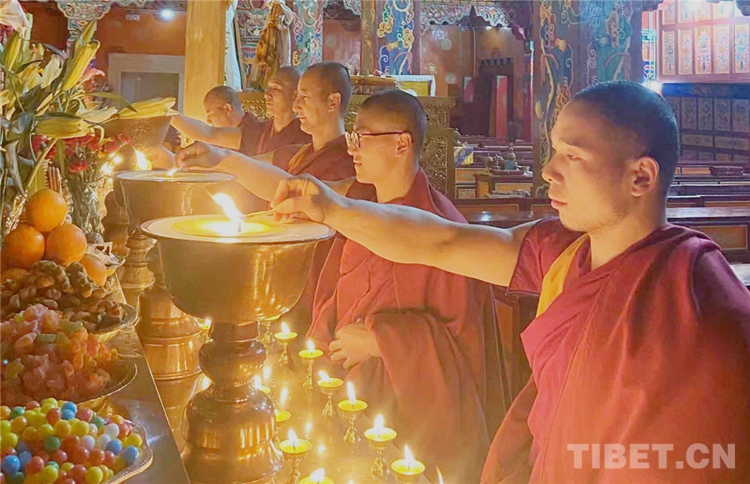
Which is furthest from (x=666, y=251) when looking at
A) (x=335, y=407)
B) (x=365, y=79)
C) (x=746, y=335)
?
(x=365, y=79)

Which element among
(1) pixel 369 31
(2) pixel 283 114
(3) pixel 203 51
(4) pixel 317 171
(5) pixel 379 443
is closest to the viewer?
(5) pixel 379 443

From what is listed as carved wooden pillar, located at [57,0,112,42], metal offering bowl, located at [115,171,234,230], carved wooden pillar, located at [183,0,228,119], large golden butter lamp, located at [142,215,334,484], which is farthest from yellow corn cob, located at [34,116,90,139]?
carved wooden pillar, located at [57,0,112,42]

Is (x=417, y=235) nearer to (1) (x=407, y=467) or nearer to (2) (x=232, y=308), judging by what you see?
(1) (x=407, y=467)

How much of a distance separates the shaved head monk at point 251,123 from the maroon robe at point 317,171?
38 cm

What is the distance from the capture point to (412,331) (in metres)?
1.68

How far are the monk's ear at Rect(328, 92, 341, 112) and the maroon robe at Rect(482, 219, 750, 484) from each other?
1190mm

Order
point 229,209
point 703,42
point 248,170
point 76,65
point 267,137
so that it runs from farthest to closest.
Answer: point 703,42 → point 267,137 → point 248,170 → point 76,65 → point 229,209

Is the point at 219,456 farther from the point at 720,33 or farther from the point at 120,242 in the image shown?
the point at 720,33

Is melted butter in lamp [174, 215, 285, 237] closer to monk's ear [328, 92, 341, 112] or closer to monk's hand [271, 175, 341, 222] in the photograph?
monk's hand [271, 175, 341, 222]

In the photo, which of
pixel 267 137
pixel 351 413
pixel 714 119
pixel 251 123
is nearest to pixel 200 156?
pixel 351 413

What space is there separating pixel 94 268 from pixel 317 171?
0.87 meters

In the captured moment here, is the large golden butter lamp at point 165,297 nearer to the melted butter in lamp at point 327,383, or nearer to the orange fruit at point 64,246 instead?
the orange fruit at point 64,246

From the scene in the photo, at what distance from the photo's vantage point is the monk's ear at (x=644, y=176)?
42.8 inches

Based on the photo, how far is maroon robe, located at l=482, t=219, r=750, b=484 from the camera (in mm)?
1006
